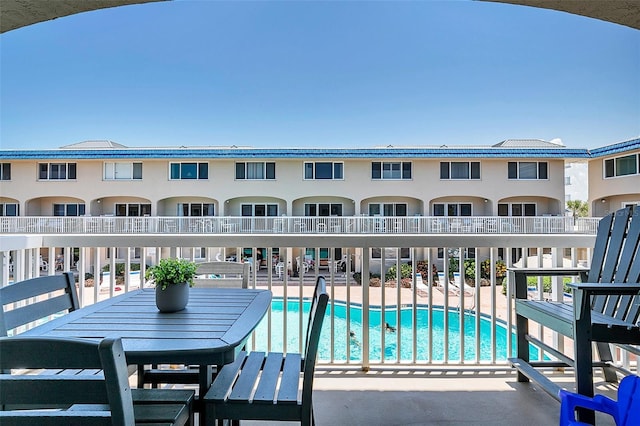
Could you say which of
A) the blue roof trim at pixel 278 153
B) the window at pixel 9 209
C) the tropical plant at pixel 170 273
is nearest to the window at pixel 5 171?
the blue roof trim at pixel 278 153

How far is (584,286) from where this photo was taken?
155cm

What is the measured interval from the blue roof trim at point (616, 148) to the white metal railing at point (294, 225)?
9.44 feet

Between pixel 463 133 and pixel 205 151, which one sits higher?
pixel 463 133

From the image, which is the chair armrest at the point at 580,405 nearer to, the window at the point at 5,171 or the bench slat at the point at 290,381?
the bench slat at the point at 290,381

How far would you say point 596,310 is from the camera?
2.04m

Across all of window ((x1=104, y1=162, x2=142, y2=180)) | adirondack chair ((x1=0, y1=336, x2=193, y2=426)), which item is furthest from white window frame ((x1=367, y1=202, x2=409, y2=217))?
adirondack chair ((x1=0, y1=336, x2=193, y2=426))

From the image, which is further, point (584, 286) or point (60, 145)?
point (60, 145)

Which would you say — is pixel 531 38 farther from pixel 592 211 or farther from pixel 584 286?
pixel 592 211

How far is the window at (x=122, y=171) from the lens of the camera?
13617 mm

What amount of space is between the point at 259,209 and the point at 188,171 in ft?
10.2

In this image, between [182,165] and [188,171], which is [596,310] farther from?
[182,165]

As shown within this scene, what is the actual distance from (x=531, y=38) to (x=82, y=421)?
9.44m

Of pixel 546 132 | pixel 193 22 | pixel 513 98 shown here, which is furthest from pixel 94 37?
pixel 546 132

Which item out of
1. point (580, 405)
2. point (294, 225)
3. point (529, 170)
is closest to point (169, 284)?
point (580, 405)
